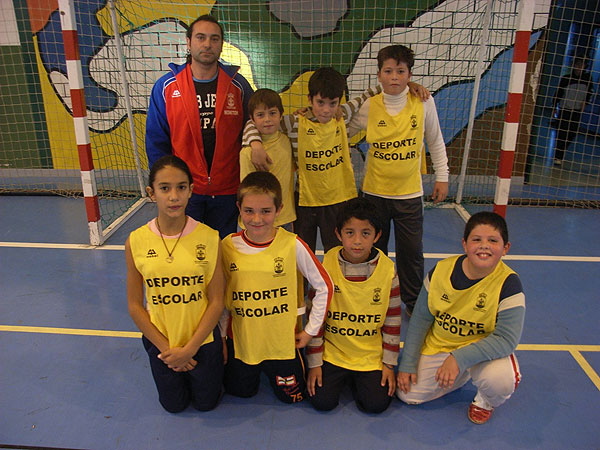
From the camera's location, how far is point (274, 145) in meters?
2.72

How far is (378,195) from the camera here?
3.01 m

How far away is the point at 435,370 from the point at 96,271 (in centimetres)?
→ 272

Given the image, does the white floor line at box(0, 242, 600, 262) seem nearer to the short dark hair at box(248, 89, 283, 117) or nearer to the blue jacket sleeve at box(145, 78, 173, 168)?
the blue jacket sleeve at box(145, 78, 173, 168)

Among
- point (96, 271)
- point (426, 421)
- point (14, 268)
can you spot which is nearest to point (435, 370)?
point (426, 421)

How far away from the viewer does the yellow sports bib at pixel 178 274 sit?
2.17 meters

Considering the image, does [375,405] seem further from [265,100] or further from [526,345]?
[265,100]

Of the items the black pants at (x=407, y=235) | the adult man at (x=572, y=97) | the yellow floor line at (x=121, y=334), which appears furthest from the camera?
the adult man at (x=572, y=97)

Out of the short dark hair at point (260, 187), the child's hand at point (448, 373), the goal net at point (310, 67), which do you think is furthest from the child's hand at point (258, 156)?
the goal net at point (310, 67)

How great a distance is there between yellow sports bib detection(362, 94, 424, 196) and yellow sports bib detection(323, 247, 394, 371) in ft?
2.32

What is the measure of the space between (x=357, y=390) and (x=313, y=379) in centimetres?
23

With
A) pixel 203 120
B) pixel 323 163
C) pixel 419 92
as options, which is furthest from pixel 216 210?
pixel 419 92

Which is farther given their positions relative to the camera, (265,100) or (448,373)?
(265,100)

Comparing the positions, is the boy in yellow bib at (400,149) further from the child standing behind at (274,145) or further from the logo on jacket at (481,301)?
the logo on jacket at (481,301)

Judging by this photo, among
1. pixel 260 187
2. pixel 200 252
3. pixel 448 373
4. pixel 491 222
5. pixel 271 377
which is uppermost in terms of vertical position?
pixel 260 187
